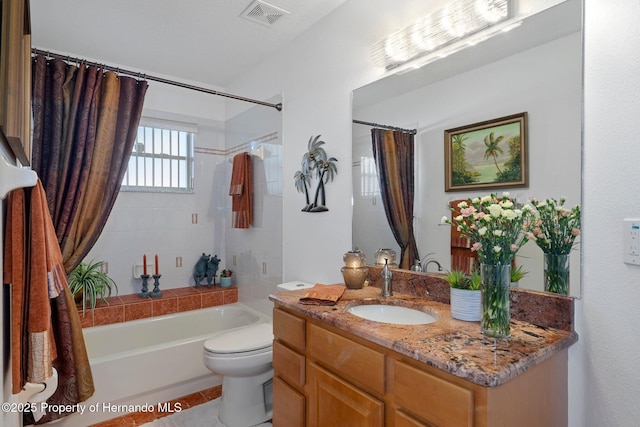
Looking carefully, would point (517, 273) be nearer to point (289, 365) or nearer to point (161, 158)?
point (289, 365)

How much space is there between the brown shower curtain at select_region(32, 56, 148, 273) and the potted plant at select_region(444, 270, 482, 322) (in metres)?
2.21

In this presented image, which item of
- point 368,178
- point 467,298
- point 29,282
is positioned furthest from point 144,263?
point 467,298

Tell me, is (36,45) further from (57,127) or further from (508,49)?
(508,49)

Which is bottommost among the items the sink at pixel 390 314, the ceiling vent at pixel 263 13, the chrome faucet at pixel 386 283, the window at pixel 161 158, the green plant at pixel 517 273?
the sink at pixel 390 314

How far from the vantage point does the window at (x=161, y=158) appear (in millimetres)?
3188

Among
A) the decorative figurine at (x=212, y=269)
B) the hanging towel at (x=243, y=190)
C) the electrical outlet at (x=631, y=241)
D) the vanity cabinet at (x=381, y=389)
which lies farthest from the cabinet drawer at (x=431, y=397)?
the decorative figurine at (x=212, y=269)

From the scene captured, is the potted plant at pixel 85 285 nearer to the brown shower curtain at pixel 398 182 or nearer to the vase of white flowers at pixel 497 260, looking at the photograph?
the brown shower curtain at pixel 398 182

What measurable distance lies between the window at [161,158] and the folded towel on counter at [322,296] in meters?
2.28

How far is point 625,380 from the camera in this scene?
1040mm

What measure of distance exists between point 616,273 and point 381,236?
1.01 meters

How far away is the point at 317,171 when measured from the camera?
2.31 metres

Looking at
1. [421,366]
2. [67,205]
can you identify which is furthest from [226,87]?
[421,366]

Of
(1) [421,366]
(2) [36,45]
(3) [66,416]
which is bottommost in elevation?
(3) [66,416]

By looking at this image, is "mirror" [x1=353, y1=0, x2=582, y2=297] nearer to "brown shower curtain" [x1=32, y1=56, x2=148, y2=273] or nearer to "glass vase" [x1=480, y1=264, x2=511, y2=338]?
"glass vase" [x1=480, y1=264, x2=511, y2=338]
